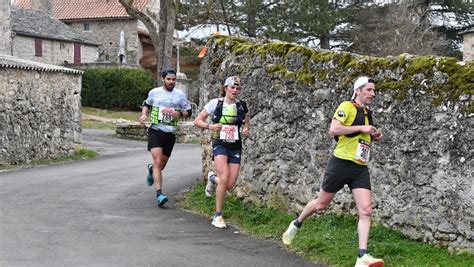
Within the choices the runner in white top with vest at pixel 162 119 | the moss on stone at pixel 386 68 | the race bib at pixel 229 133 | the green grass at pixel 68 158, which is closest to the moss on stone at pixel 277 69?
the moss on stone at pixel 386 68

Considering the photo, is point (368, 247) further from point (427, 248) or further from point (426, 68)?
point (426, 68)

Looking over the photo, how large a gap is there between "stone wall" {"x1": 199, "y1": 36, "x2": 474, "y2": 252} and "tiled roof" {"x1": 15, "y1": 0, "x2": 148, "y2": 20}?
46.2 meters

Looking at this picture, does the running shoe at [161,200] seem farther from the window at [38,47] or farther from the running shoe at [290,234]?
the window at [38,47]

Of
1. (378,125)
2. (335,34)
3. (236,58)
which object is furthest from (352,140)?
(335,34)

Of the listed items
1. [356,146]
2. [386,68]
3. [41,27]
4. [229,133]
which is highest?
[41,27]

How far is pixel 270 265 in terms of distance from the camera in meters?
6.71

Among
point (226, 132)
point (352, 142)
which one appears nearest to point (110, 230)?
point (226, 132)

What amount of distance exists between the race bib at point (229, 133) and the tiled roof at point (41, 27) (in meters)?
39.6

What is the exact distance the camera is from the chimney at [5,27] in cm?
3556

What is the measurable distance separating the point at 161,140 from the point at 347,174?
4.02 metres

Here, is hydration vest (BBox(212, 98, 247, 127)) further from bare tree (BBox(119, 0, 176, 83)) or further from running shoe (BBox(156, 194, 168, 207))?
bare tree (BBox(119, 0, 176, 83))

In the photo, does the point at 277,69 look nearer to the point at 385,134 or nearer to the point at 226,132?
the point at 226,132

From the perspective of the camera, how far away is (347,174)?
668cm

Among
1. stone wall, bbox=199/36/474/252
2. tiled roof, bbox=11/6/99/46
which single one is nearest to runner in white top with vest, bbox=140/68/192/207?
stone wall, bbox=199/36/474/252
